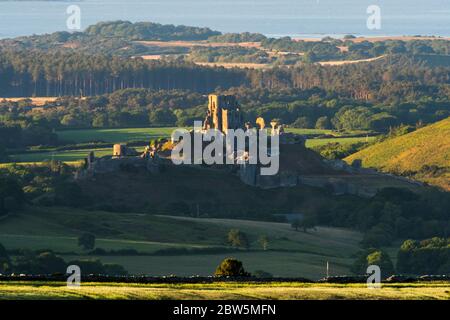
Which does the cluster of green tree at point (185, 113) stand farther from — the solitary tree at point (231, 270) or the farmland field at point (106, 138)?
the solitary tree at point (231, 270)

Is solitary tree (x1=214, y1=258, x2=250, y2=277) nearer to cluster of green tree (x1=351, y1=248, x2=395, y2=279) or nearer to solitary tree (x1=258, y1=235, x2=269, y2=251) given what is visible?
cluster of green tree (x1=351, y1=248, x2=395, y2=279)

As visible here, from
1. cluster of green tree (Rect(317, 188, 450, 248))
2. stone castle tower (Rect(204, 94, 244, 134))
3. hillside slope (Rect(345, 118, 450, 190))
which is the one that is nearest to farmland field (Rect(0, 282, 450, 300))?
cluster of green tree (Rect(317, 188, 450, 248))

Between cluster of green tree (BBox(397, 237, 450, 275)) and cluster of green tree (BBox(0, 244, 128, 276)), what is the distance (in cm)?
1628

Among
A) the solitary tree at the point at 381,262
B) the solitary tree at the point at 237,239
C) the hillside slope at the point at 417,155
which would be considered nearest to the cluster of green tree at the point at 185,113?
the hillside slope at the point at 417,155

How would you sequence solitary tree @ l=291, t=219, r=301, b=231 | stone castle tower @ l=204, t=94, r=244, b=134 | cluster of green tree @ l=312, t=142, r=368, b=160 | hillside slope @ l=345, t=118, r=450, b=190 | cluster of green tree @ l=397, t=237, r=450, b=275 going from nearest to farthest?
cluster of green tree @ l=397, t=237, r=450, b=275, solitary tree @ l=291, t=219, r=301, b=231, stone castle tower @ l=204, t=94, r=244, b=134, hillside slope @ l=345, t=118, r=450, b=190, cluster of green tree @ l=312, t=142, r=368, b=160

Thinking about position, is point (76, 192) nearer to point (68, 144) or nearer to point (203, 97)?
point (68, 144)

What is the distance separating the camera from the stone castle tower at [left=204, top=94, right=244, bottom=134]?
11219cm

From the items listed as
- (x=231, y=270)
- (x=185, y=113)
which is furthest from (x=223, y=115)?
(x=231, y=270)

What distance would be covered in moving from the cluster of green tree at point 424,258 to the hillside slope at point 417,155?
3152 centimetres

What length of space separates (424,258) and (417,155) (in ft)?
151

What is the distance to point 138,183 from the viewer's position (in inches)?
3964

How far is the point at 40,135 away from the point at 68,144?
4.32 metres

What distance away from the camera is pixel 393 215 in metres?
94.5
